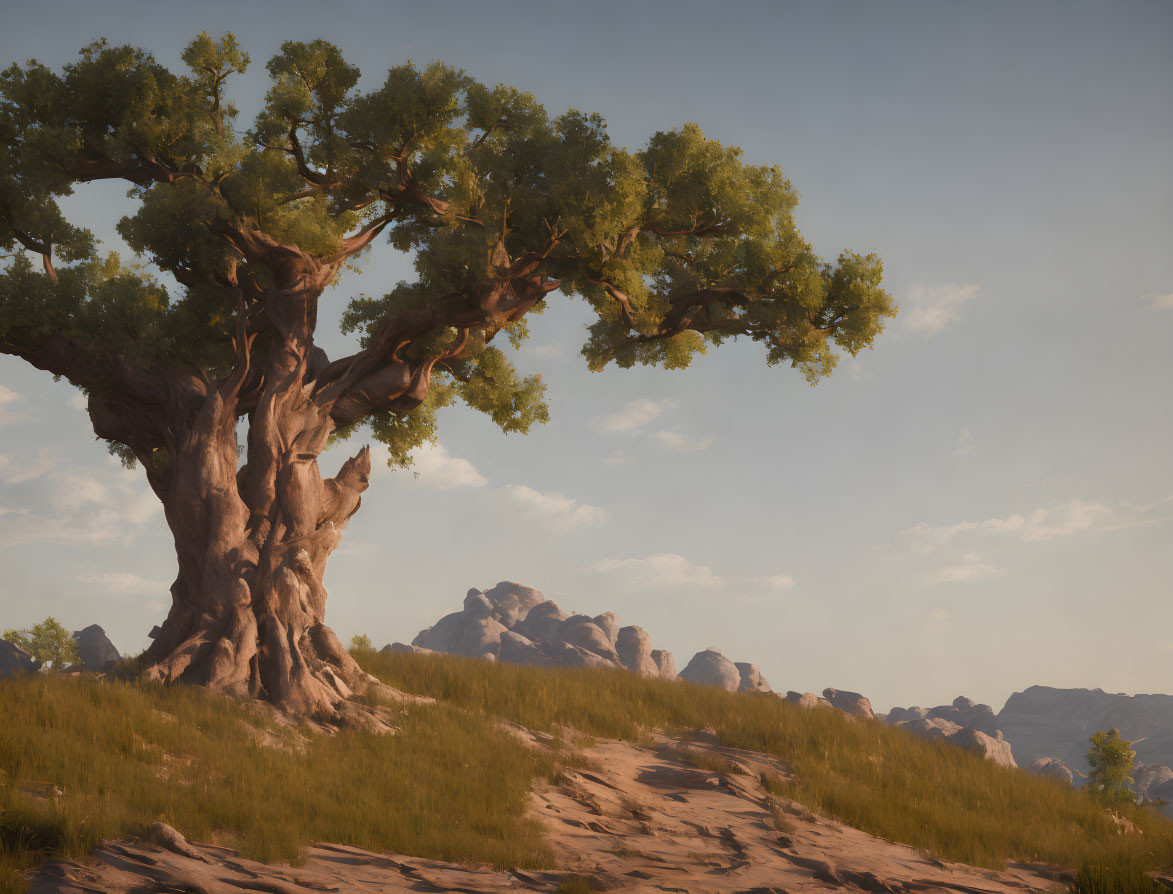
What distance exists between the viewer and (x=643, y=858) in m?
9.69

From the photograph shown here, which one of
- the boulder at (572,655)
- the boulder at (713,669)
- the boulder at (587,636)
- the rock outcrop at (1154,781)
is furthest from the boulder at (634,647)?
the rock outcrop at (1154,781)

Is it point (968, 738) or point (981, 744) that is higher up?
point (981, 744)

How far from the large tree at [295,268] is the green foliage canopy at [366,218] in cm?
6

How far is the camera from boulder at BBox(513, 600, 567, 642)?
160625 mm

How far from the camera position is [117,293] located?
16.8m

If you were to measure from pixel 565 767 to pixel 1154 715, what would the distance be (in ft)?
720

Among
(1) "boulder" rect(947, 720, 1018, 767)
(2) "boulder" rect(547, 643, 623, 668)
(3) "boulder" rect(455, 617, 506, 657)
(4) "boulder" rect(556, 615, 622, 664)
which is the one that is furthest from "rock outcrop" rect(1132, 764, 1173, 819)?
(3) "boulder" rect(455, 617, 506, 657)

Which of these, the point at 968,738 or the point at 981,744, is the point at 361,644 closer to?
the point at 981,744

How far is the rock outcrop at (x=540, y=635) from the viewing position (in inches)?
5344

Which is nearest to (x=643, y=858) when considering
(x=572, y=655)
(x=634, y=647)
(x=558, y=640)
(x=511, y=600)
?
(x=572, y=655)

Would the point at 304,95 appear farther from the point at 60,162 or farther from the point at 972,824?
the point at 972,824

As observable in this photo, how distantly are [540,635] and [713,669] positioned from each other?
116ft

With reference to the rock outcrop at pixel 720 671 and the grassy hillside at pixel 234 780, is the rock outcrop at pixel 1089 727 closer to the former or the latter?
the rock outcrop at pixel 720 671

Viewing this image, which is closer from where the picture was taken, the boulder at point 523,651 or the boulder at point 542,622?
the boulder at point 523,651
